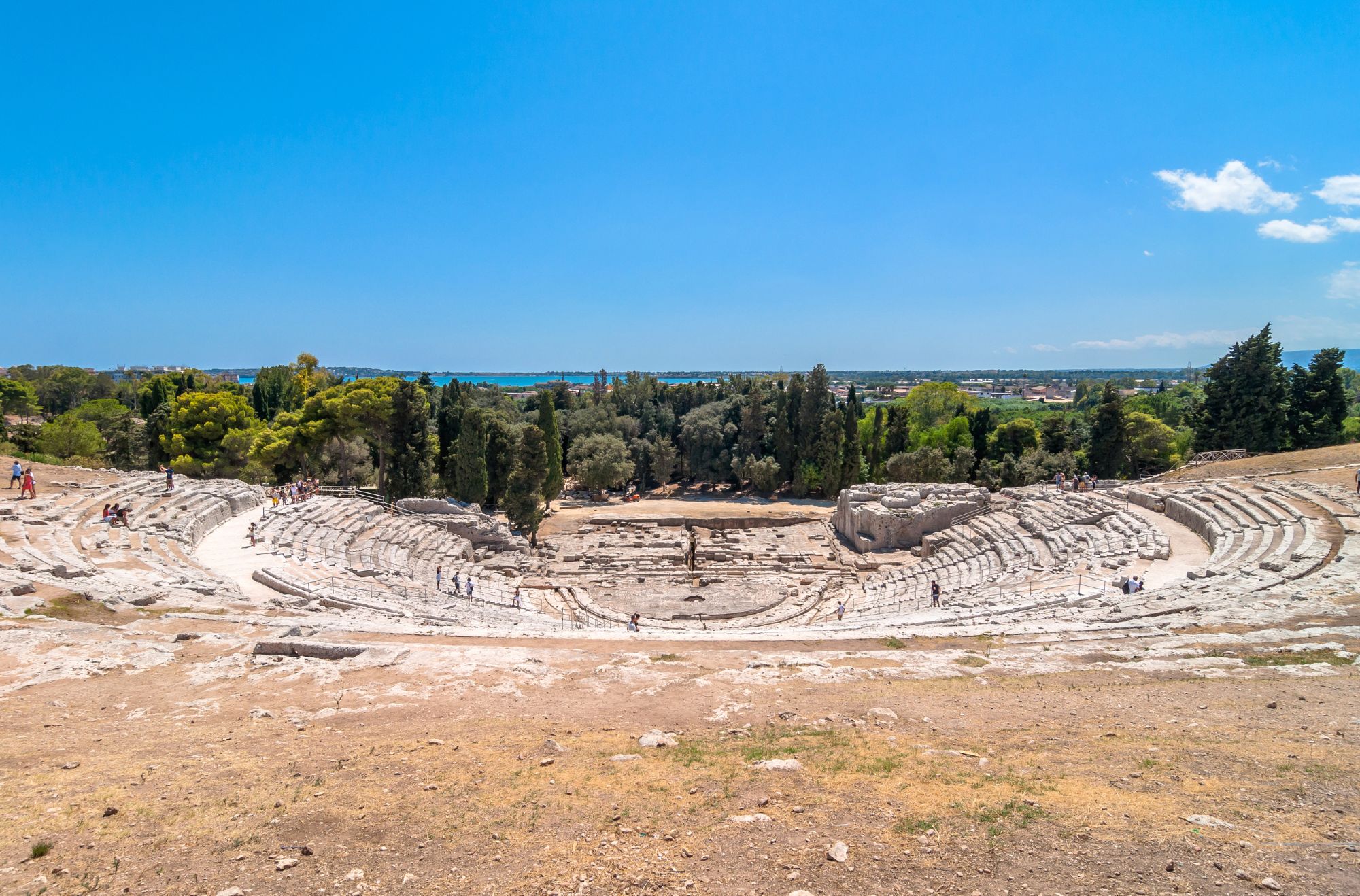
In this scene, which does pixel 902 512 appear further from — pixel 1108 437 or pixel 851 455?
pixel 1108 437

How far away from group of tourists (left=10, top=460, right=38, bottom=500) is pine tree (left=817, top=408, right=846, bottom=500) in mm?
42411

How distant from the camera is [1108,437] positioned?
43219 millimetres

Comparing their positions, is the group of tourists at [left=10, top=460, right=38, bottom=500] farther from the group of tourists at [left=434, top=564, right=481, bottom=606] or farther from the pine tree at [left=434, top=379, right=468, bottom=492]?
the pine tree at [left=434, top=379, right=468, bottom=492]

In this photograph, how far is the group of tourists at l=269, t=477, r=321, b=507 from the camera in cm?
2998

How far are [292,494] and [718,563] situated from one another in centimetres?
1979

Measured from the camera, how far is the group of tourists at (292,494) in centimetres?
2998

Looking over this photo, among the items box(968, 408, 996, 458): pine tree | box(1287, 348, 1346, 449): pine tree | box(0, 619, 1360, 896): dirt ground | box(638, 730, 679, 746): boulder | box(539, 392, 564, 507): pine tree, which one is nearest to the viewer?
box(0, 619, 1360, 896): dirt ground

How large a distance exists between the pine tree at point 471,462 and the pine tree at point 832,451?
79.0 feet

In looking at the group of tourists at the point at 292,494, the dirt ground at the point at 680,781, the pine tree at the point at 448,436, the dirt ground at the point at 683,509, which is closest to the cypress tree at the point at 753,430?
the dirt ground at the point at 683,509

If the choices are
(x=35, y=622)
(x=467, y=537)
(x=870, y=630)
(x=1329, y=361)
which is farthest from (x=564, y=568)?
(x=1329, y=361)

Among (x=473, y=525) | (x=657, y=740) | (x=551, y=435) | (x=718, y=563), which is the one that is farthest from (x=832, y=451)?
(x=657, y=740)

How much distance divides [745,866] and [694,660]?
7039 millimetres

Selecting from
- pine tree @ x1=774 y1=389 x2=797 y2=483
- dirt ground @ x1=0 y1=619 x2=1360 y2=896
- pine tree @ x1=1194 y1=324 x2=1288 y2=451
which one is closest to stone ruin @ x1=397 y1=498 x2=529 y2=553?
dirt ground @ x1=0 y1=619 x2=1360 y2=896

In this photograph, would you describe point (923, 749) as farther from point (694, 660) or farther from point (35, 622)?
point (35, 622)
